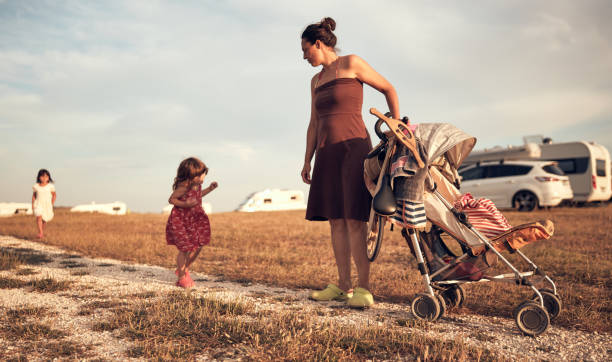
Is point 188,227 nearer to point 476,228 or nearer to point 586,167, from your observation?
point 476,228

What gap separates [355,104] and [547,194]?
1094 cm

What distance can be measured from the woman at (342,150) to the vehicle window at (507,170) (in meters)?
11.2

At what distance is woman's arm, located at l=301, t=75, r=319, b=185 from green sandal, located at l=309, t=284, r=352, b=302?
1.06 meters

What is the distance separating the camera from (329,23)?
3775mm

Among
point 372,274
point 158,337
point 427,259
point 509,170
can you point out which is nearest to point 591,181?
point 509,170

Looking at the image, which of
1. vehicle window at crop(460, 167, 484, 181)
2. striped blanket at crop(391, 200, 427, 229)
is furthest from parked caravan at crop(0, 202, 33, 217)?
striped blanket at crop(391, 200, 427, 229)

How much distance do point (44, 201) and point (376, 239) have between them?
864 centimetres

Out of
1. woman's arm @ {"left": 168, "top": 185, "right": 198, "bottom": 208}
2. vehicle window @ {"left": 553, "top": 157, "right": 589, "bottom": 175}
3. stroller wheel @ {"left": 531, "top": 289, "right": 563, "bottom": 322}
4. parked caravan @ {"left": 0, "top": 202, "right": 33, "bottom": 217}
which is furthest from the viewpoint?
parked caravan @ {"left": 0, "top": 202, "right": 33, "bottom": 217}

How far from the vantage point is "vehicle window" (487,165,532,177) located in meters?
13.2

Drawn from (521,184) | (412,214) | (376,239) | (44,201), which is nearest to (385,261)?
(376,239)

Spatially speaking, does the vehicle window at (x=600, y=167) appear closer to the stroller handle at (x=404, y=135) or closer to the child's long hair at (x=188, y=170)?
the stroller handle at (x=404, y=135)

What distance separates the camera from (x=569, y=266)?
16.8 feet

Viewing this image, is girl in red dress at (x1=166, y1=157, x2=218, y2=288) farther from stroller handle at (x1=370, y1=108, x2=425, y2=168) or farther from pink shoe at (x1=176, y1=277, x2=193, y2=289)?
stroller handle at (x1=370, y1=108, x2=425, y2=168)

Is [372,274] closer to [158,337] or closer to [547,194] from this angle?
[158,337]
